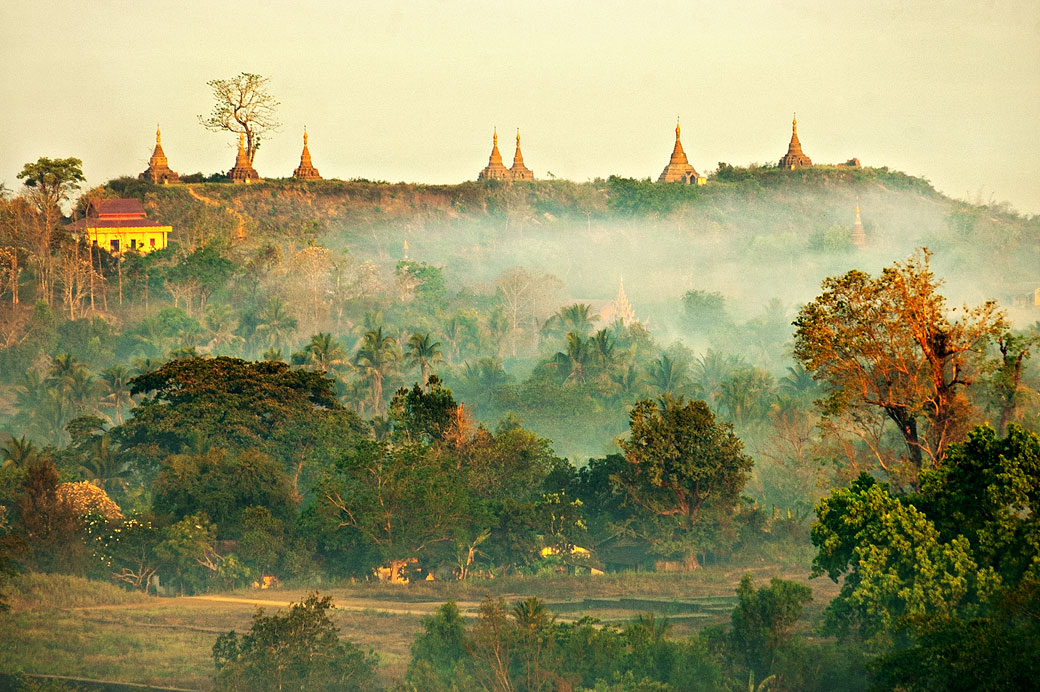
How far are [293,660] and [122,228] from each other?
3273 inches

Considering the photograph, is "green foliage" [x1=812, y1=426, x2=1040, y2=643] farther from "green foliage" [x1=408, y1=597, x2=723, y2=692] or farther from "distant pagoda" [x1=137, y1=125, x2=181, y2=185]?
"distant pagoda" [x1=137, y1=125, x2=181, y2=185]

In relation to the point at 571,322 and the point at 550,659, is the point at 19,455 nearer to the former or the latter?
the point at 550,659

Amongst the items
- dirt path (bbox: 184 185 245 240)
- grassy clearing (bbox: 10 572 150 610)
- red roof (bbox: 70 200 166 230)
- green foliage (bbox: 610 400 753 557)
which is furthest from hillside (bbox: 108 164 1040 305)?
grassy clearing (bbox: 10 572 150 610)

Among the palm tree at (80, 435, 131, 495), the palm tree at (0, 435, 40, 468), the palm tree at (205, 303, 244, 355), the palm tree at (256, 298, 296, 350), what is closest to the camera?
the palm tree at (0, 435, 40, 468)

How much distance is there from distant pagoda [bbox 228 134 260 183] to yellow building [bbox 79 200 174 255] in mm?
12225

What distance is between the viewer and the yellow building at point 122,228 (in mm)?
125812

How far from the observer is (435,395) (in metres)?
66.4

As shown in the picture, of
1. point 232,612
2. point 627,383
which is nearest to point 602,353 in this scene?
point 627,383

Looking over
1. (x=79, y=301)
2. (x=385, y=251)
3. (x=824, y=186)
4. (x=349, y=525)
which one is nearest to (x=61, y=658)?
(x=349, y=525)

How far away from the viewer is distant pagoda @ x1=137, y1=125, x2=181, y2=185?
135750mm

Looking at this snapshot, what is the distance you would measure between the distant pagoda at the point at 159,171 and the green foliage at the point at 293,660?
90.0 metres

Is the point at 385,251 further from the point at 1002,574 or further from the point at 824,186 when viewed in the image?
the point at 1002,574

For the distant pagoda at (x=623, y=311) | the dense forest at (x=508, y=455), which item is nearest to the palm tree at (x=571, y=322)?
the dense forest at (x=508, y=455)

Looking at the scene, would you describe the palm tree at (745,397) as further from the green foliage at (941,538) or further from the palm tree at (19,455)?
the green foliage at (941,538)
